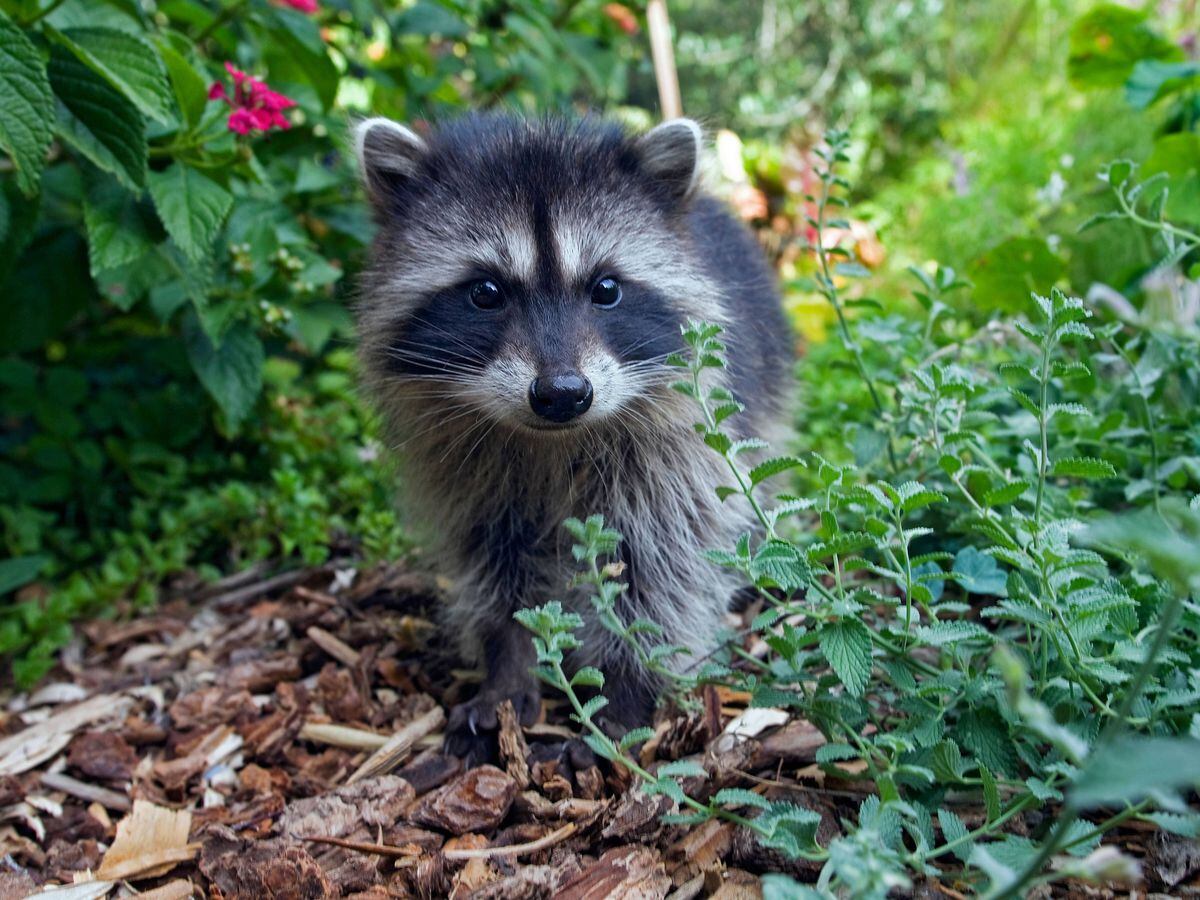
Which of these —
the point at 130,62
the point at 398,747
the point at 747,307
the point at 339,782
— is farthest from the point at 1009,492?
the point at 130,62

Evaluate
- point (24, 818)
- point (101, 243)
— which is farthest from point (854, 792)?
point (101, 243)

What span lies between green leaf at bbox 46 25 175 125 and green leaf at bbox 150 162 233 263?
25 cm

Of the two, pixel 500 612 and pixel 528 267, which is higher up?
pixel 528 267

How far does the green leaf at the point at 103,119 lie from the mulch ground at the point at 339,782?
1644 mm

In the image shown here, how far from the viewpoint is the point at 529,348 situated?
110 inches

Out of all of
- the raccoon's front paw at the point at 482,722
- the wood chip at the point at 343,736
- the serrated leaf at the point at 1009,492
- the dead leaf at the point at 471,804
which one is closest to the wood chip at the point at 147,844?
the wood chip at the point at 343,736

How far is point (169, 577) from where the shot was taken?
439cm

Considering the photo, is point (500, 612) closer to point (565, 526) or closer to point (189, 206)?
point (565, 526)

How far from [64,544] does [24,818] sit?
167cm

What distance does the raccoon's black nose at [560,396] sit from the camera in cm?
266

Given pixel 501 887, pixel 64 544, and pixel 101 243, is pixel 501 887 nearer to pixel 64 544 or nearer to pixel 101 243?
pixel 101 243

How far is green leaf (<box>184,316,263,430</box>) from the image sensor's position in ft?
12.3

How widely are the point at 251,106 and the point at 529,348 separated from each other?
1.24m

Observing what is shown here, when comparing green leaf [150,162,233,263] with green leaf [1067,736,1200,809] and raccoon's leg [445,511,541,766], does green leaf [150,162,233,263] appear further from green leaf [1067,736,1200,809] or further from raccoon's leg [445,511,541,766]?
green leaf [1067,736,1200,809]
